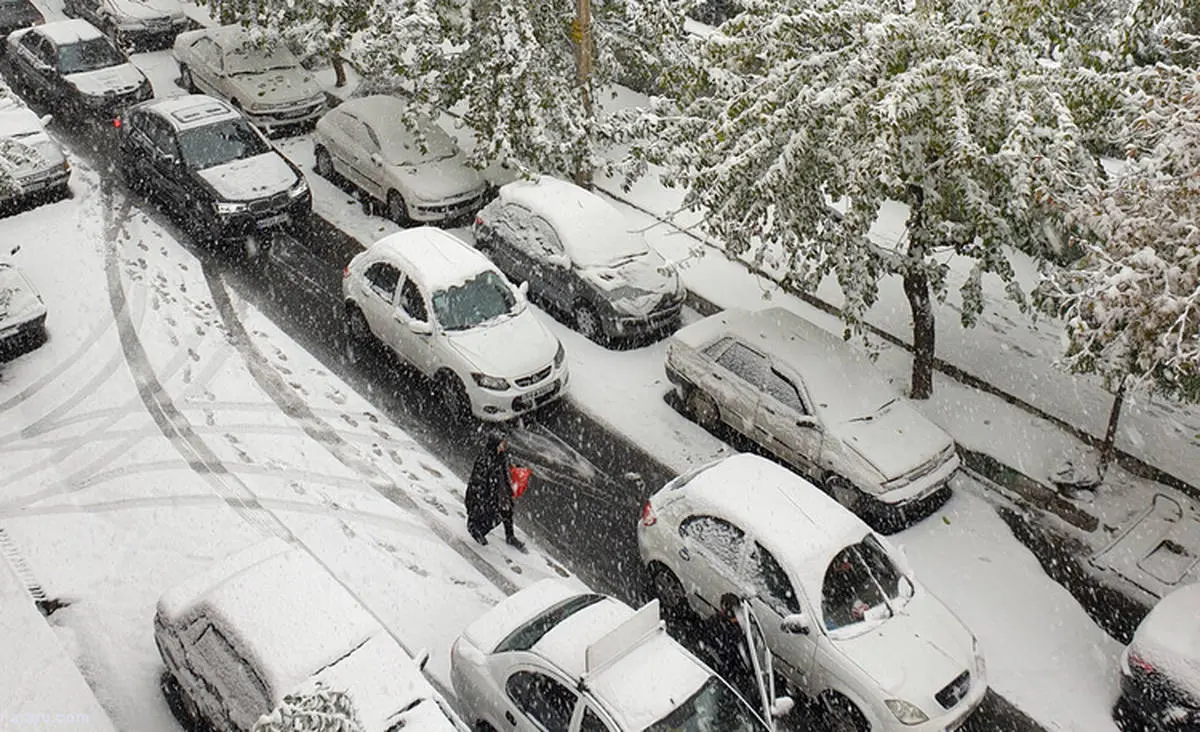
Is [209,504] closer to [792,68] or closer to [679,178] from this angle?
[679,178]

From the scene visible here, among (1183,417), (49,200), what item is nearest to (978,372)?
(1183,417)

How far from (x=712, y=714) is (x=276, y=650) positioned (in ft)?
11.2

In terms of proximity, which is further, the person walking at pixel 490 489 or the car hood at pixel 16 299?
the car hood at pixel 16 299

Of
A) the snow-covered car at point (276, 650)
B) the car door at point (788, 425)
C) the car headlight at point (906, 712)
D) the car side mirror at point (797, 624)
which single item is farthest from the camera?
the car door at point (788, 425)

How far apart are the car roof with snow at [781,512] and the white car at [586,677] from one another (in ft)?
5.12

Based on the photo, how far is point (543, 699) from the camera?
A: 8383 mm

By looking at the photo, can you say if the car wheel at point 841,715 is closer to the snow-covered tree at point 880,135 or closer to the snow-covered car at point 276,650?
the snow-covered car at point 276,650

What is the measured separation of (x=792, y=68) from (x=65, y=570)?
936cm

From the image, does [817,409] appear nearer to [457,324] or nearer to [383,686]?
[457,324]

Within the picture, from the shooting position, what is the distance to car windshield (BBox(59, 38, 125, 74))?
20.7m

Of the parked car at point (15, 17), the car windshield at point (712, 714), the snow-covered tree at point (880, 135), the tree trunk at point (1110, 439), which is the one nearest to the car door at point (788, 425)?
the snow-covered tree at point (880, 135)

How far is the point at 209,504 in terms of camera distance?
11.7 meters

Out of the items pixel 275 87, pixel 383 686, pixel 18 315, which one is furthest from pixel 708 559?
pixel 275 87

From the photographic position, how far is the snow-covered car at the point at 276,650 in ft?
26.5
